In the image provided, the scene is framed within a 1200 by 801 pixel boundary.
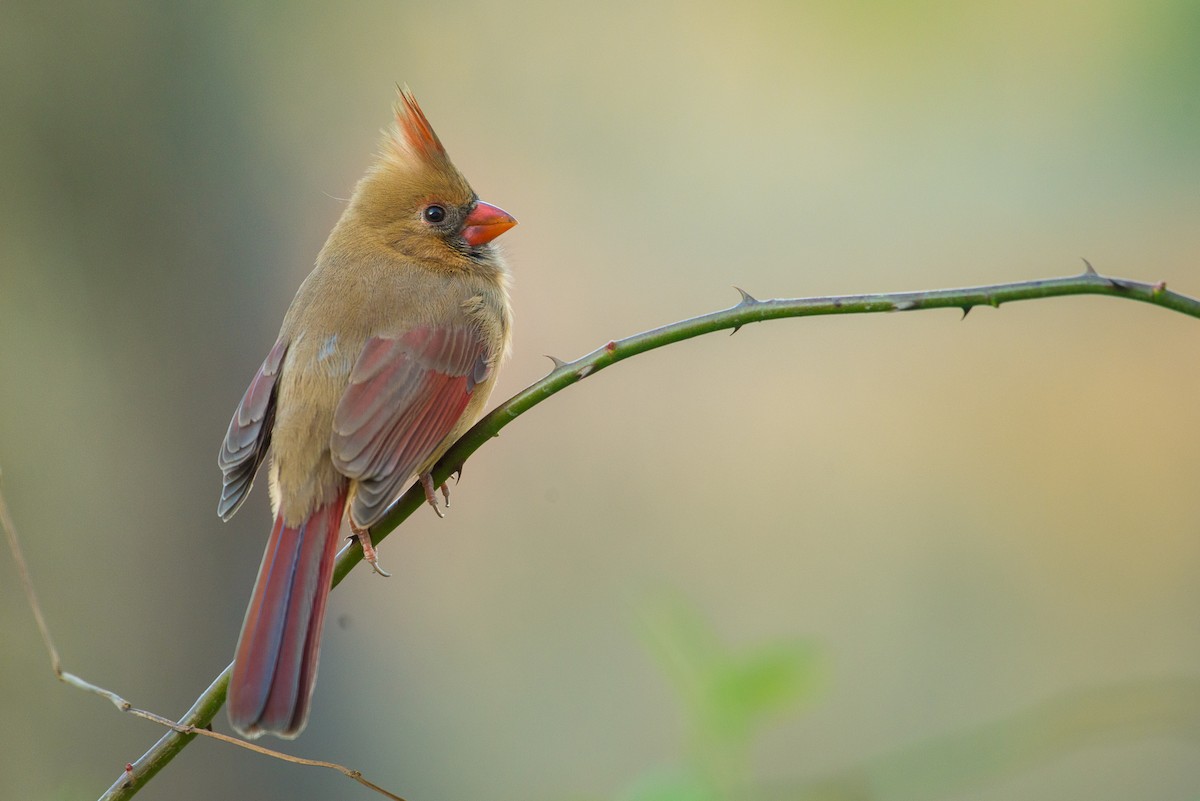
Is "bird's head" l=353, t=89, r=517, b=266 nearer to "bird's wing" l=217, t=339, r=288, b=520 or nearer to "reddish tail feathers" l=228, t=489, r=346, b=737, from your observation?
"bird's wing" l=217, t=339, r=288, b=520

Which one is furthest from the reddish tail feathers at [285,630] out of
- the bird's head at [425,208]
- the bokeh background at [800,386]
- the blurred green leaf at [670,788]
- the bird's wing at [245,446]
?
the bokeh background at [800,386]

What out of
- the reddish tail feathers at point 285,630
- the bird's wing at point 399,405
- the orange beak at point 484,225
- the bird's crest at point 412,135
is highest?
the bird's crest at point 412,135

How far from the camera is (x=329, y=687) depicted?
4.64m

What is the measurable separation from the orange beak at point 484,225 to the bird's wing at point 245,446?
0.70m

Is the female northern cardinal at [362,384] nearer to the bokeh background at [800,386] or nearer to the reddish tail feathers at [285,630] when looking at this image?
the reddish tail feathers at [285,630]

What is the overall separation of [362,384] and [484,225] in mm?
717

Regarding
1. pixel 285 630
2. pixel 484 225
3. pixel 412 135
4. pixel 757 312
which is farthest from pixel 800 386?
pixel 757 312

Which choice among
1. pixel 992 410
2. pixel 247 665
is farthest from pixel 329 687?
pixel 992 410

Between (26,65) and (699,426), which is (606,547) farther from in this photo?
(26,65)

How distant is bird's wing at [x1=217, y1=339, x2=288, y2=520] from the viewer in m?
2.62

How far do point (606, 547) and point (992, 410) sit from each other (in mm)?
1979

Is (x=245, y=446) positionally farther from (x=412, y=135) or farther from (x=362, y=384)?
(x=412, y=135)

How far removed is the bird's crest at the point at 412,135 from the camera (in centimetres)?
288

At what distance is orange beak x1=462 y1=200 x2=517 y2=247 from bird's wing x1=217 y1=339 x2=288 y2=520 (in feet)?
2.30
